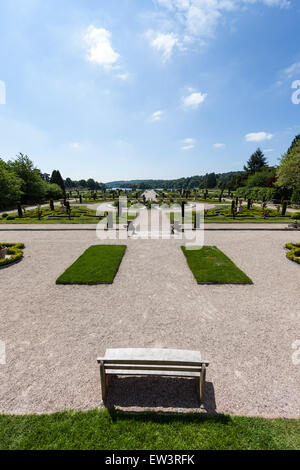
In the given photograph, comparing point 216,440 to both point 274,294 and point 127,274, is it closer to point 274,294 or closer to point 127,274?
point 274,294

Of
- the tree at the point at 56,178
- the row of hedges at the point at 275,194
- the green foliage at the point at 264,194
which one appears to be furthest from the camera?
the tree at the point at 56,178

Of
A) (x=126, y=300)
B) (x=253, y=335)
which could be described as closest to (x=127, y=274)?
(x=126, y=300)

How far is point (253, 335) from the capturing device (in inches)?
224

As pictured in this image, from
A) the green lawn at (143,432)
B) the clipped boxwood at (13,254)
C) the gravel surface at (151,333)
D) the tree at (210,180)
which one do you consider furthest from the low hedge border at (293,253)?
the tree at (210,180)

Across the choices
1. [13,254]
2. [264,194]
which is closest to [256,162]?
[264,194]

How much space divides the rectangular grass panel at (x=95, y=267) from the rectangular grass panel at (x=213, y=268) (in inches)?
157

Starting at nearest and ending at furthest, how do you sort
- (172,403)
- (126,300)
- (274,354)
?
1. (172,403)
2. (274,354)
3. (126,300)

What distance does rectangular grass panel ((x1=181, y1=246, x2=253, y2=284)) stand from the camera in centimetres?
864

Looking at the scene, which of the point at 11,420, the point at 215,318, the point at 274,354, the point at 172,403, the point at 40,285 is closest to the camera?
the point at 11,420

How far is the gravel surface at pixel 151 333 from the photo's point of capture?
3965 mm

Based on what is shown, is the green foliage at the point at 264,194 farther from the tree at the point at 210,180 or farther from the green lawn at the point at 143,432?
the tree at the point at 210,180

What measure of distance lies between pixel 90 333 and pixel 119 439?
2846mm

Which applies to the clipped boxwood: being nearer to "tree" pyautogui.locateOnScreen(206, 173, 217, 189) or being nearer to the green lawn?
the green lawn

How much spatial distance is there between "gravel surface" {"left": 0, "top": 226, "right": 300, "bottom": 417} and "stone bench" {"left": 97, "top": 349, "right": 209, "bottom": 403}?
1.76ft
